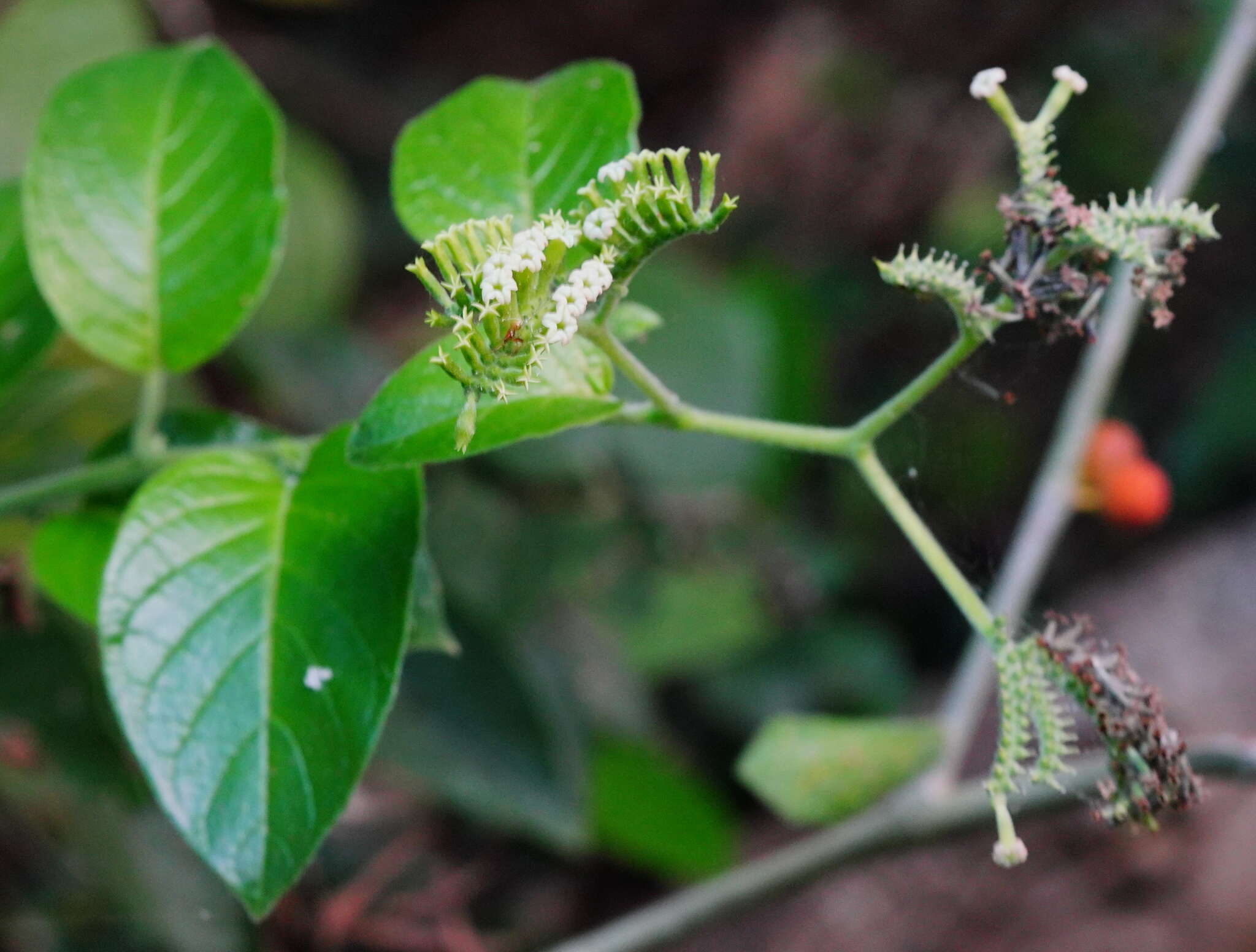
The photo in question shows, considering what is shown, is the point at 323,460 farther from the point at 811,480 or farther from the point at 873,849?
the point at 811,480

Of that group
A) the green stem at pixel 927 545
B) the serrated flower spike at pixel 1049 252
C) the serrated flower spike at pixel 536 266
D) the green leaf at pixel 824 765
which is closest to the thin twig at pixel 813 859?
the green leaf at pixel 824 765

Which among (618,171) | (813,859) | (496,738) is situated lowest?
(496,738)

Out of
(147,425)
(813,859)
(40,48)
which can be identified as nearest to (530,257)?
(147,425)

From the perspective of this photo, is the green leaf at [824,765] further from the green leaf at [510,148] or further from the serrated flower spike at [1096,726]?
the green leaf at [510,148]

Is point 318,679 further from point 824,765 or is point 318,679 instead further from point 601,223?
point 824,765

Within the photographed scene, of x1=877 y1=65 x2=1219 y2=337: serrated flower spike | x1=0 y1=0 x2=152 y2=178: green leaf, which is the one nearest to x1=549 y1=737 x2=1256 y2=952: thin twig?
x1=877 y1=65 x2=1219 y2=337: serrated flower spike

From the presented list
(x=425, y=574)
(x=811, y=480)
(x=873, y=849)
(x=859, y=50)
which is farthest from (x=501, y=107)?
(x=859, y=50)

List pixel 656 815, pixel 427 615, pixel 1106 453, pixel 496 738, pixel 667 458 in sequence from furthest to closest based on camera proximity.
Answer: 1. pixel 667 458
2. pixel 656 815
3. pixel 496 738
4. pixel 1106 453
5. pixel 427 615

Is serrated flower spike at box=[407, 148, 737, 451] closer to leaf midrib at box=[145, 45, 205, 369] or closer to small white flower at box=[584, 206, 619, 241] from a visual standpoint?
small white flower at box=[584, 206, 619, 241]
